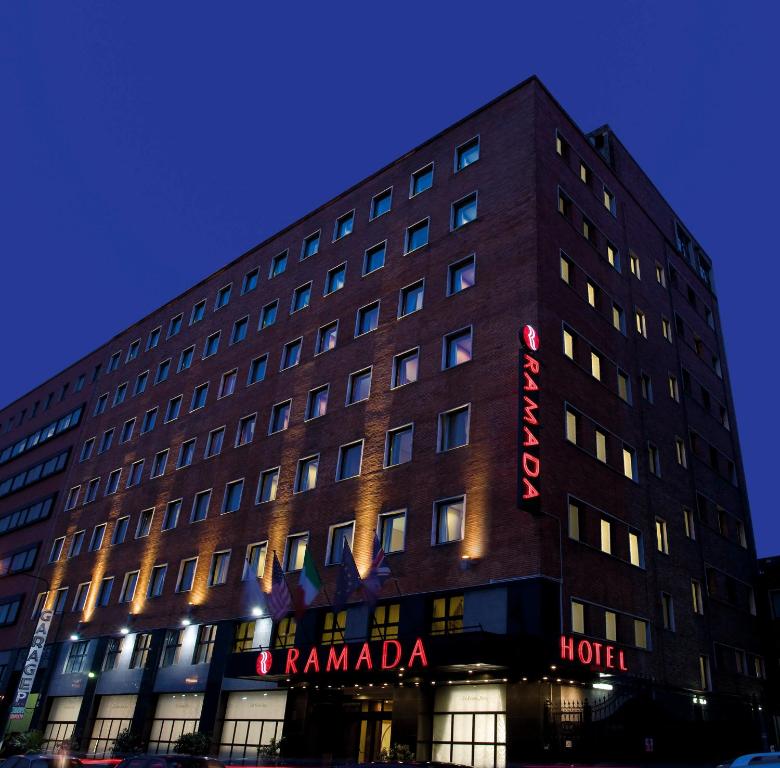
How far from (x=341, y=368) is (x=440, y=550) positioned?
15.4 metres

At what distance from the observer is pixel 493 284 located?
39.5m

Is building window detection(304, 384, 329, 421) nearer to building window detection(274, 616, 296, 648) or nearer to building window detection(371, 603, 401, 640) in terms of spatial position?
building window detection(274, 616, 296, 648)

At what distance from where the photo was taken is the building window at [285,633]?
40062mm

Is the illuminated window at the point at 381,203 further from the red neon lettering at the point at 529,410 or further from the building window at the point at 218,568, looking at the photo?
the building window at the point at 218,568

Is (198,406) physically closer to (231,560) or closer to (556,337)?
(231,560)

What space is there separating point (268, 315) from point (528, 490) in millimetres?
30570

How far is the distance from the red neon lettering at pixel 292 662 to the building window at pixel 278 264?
31.3 metres

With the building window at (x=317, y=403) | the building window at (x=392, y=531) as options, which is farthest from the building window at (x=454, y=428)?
the building window at (x=317, y=403)

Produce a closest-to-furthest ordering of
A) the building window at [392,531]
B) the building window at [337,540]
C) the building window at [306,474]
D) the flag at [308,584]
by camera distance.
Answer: the flag at [308,584]
the building window at [392,531]
the building window at [337,540]
the building window at [306,474]

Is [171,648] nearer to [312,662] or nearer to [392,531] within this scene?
[312,662]

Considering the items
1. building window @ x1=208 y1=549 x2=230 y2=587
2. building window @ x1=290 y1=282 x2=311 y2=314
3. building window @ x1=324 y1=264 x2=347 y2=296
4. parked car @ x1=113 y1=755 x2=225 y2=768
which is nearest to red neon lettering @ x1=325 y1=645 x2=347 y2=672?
parked car @ x1=113 y1=755 x2=225 y2=768

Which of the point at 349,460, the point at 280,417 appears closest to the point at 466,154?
the point at 349,460

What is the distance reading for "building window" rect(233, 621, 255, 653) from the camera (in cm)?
4265

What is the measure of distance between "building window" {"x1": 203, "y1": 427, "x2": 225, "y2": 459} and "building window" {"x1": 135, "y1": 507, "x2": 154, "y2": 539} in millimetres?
7000
